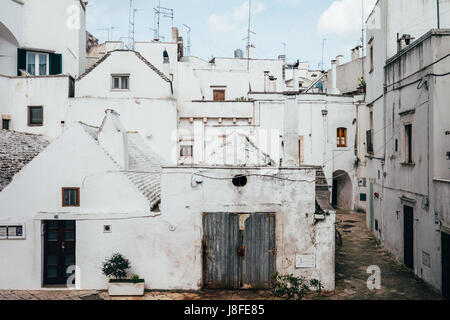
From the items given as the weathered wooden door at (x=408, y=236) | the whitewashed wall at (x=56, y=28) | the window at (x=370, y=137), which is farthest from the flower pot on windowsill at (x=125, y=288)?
the whitewashed wall at (x=56, y=28)

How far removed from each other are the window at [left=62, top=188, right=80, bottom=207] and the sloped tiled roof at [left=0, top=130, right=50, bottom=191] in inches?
104

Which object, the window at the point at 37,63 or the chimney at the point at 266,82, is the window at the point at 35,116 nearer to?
the window at the point at 37,63

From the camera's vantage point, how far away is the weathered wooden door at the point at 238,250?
11242 millimetres

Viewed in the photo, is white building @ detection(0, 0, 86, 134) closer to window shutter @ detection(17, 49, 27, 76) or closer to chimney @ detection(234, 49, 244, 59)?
window shutter @ detection(17, 49, 27, 76)

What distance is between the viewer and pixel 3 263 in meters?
11.4

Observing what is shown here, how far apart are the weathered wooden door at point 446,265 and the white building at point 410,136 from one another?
0.03m

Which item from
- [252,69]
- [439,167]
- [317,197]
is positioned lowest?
[317,197]

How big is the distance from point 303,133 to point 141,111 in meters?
11.9

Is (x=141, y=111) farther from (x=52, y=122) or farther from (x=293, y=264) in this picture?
(x=293, y=264)

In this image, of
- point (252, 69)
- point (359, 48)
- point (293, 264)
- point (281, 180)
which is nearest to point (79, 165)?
point (281, 180)
